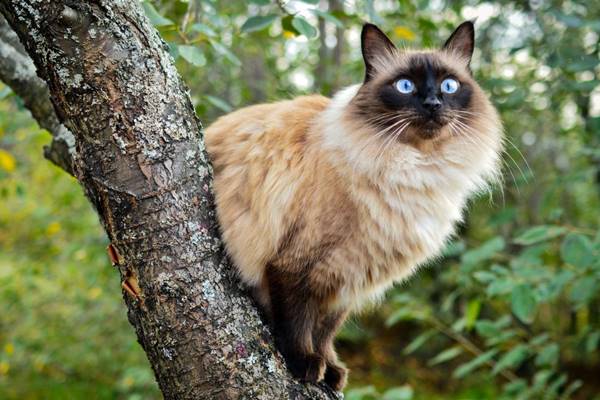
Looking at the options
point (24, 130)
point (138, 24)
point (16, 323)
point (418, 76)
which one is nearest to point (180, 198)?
point (138, 24)

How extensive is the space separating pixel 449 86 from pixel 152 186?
1.31 meters

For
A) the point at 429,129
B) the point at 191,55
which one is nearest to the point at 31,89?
the point at 191,55

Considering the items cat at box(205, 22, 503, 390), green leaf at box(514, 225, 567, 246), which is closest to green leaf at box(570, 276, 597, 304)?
green leaf at box(514, 225, 567, 246)

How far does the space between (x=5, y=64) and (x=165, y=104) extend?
1158 mm

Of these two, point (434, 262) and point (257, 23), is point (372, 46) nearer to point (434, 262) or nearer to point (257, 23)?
point (257, 23)

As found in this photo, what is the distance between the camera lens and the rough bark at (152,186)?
5.20 ft

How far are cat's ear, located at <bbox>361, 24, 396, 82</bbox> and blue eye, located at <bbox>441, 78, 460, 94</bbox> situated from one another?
0.27 metres

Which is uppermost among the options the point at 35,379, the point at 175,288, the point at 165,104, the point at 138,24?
the point at 138,24

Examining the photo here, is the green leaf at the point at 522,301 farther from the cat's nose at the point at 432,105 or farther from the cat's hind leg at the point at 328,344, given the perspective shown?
the cat's nose at the point at 432,105

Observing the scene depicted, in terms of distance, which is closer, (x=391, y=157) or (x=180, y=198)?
(x=180, y=198)

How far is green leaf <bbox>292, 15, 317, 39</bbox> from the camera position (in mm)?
2463

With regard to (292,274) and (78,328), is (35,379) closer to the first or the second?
(78,328)

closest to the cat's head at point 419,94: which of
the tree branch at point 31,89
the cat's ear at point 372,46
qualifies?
the cat's ear at point 372,46

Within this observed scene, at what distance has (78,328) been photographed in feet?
18.3
